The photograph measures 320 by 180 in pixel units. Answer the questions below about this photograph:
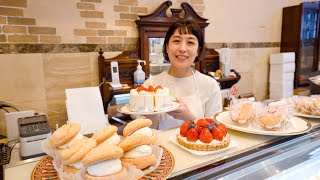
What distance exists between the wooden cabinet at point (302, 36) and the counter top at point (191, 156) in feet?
11.7

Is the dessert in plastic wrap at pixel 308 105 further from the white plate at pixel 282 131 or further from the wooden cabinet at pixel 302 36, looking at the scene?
the wooden cabinet at pixel 302 36

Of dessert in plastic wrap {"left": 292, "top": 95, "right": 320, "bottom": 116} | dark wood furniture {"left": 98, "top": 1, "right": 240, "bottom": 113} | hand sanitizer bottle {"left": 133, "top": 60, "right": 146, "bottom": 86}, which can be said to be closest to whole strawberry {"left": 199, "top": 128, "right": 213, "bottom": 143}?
dessert in plastic wrap {"left": 292, "top": 95, "right": 320, "bottom": 116}

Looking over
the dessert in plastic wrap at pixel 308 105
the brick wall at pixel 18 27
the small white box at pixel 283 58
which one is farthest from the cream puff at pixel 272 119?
the small white box at pixel 283 58

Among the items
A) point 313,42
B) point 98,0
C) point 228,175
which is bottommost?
point 228,175

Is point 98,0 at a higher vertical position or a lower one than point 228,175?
higher

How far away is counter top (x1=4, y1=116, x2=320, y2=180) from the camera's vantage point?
848 millimetres

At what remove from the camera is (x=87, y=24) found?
2578mm

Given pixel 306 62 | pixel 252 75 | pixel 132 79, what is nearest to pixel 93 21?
pixel 132 79

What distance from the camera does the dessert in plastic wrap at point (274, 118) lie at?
113 cm

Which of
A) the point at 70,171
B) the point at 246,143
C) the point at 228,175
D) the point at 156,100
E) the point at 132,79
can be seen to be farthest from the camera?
the point at 132,79

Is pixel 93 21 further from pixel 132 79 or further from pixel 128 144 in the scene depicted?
pixel 128 144

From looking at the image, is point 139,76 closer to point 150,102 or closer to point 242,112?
point 150,102

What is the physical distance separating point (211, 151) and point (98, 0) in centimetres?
223

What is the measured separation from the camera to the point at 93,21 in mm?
2609
